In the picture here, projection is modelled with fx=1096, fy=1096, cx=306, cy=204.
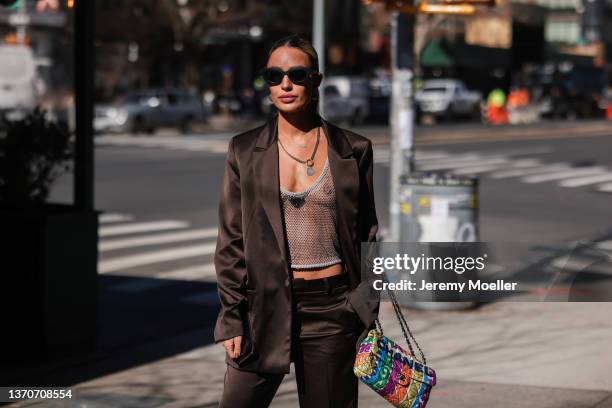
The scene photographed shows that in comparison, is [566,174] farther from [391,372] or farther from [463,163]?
[391,372]

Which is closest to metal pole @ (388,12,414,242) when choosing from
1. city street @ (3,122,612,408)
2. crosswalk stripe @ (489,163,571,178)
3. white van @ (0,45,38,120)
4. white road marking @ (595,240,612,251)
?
city street @ (3,122,612,408)

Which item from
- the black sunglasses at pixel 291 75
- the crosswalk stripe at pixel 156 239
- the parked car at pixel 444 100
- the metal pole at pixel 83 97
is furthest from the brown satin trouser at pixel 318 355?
the parked car at pixel 444 100

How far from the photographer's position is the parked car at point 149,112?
1527 inches

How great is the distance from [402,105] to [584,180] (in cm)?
1301

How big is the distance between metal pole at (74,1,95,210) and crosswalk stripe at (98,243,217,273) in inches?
174

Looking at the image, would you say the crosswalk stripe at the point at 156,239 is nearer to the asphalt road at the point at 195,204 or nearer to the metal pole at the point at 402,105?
the asphalt road at the point at 195,204

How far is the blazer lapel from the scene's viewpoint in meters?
3.97

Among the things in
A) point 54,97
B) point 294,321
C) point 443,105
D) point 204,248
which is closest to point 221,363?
point 294,321

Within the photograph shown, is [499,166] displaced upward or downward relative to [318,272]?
downward

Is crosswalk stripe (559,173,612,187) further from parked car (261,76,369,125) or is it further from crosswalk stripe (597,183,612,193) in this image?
parked car (261,76,369,125)

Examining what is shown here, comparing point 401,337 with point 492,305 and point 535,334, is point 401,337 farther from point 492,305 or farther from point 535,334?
point 492,305

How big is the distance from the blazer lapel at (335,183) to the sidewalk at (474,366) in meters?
2.80

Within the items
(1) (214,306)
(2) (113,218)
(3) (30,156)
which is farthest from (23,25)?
(3) (30,156)

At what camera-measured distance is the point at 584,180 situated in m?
23.5
